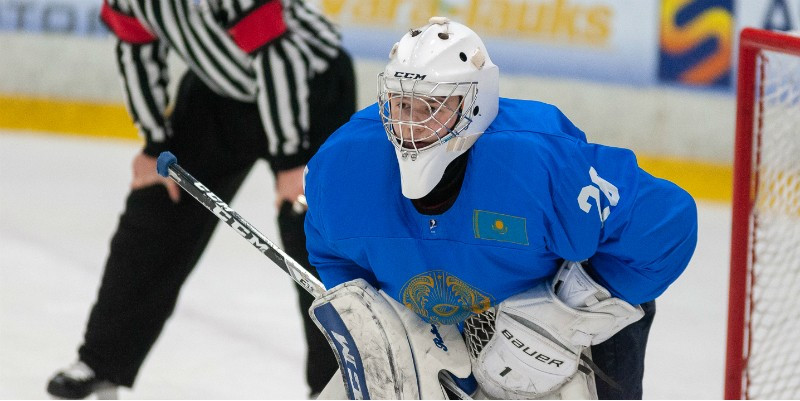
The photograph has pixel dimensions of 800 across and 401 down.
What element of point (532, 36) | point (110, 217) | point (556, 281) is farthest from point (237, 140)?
point (532, 36)

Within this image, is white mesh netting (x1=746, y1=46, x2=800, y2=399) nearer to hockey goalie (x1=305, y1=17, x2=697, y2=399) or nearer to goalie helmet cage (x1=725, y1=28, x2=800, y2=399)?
goalie helmet cage (x1=725, y1=28, x2=800, y2=399)

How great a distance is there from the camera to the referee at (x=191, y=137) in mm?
2639

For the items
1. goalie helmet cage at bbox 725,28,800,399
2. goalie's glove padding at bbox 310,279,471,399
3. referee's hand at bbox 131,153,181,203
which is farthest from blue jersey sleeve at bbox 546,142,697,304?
referee's hand at bbox 131,153,181,203

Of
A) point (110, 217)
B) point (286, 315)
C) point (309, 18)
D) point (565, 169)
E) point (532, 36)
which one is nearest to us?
point (565, 169)

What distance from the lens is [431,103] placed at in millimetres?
1845

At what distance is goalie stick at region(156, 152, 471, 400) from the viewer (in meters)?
2.12

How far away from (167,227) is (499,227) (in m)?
1.17

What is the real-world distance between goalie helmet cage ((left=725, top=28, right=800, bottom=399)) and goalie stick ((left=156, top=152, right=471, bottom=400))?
72 cm

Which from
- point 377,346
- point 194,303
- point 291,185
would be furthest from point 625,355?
point 194,303

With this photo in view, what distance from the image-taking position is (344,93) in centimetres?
274

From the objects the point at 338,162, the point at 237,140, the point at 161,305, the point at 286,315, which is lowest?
the point at 286,315

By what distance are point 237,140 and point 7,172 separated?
2.07 metres

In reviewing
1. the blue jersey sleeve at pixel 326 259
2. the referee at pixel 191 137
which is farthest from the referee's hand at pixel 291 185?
the blue jersey sleeve at pixel 326 259

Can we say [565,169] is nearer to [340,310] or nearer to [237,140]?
[340,310]
